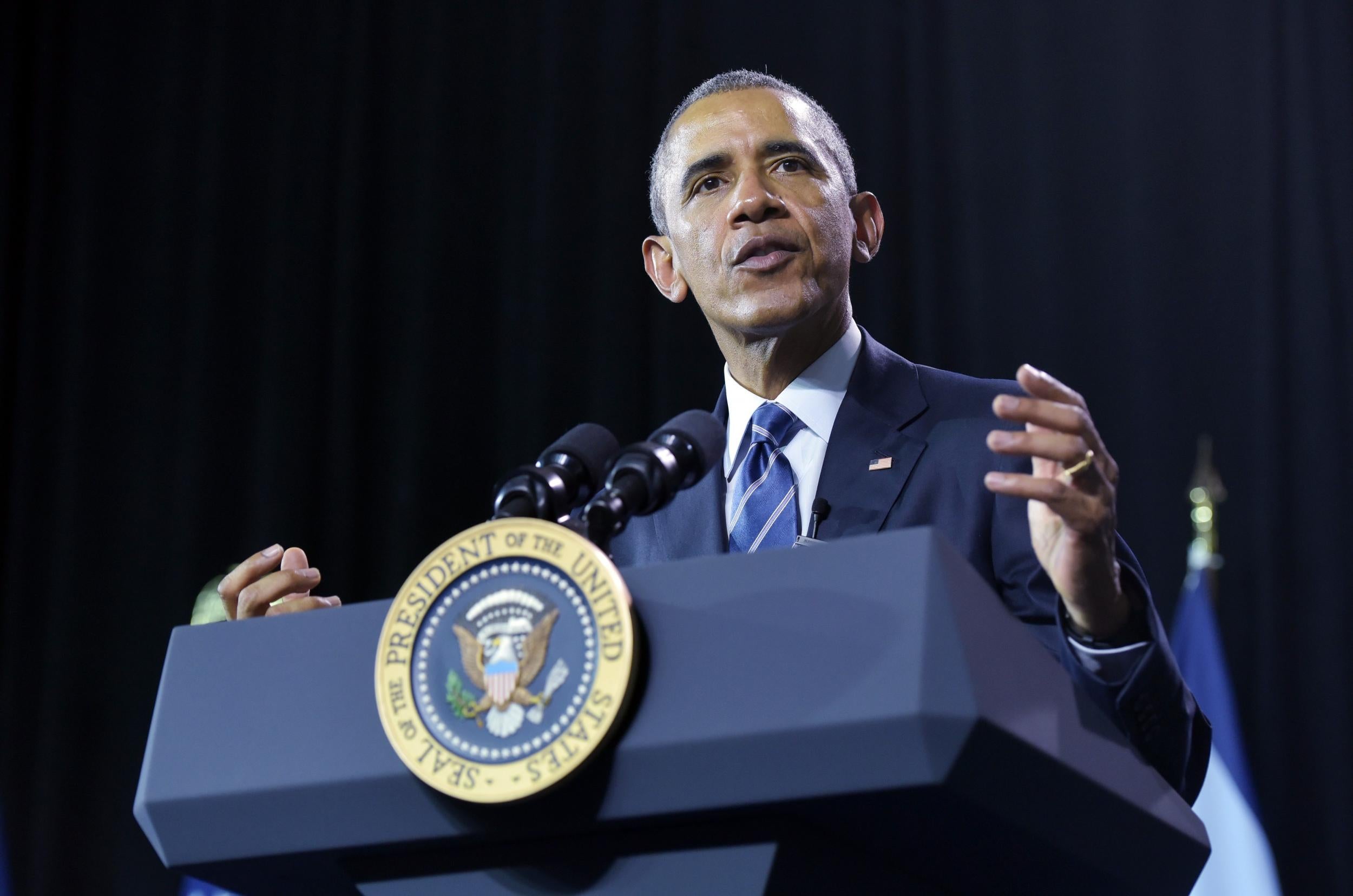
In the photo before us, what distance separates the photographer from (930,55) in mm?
4059

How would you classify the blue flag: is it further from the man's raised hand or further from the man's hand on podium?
the man's hand on podium

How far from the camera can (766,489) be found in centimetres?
160

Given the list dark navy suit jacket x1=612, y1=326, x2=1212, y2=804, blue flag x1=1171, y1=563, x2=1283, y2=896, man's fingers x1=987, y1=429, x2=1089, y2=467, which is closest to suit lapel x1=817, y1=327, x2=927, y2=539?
dark navy suit jacket x1=612, y1=326, x2=1212, y2=804

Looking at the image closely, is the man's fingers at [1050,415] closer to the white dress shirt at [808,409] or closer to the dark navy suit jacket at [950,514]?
the dark navy suit jacket at [950,514]

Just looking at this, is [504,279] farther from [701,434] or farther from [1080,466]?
[1080,466]

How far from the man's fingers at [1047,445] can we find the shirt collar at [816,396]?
698 mm

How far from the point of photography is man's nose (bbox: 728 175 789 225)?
1.71 metres

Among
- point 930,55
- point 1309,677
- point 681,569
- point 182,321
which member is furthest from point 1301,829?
point 182,321

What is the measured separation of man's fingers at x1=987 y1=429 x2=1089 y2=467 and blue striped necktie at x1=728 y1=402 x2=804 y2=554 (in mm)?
542

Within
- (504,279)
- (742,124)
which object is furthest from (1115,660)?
(504,279)

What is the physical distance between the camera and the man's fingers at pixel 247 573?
117cm

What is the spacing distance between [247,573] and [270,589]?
0.03m

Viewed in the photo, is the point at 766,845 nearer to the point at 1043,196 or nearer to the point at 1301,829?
the point at 1301,829

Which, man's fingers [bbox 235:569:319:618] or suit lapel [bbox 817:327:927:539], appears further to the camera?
suit lapel [bbox 817:327:927:539]
